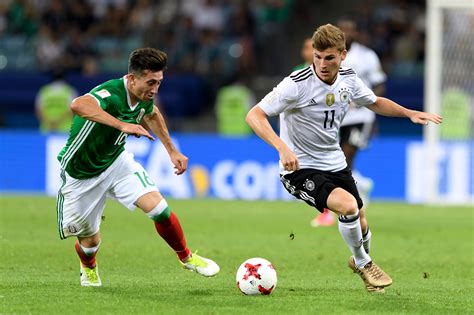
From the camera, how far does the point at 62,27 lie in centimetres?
2514

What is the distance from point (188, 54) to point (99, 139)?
15484 mm

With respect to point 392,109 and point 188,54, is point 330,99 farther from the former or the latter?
point 188,54

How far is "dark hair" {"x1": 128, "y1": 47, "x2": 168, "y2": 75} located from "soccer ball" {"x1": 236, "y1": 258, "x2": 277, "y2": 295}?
168cm

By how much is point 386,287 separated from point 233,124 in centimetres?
1423

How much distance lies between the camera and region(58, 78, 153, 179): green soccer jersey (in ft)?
27.5

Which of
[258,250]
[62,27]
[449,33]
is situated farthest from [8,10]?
[258,250]

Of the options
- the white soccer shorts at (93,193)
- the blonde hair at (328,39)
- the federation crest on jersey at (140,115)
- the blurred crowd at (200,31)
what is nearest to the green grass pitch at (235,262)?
the white soccer shorts at (93,193)

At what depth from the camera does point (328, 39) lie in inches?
319

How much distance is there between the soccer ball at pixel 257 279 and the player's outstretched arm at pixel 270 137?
0.94 meters

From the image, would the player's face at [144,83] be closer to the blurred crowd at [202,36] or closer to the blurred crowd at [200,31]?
the blurred crowd at [202,36]

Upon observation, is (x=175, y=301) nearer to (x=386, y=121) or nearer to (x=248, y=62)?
(x=386, y=121)

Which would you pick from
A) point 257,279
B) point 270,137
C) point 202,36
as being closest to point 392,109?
point 270,137

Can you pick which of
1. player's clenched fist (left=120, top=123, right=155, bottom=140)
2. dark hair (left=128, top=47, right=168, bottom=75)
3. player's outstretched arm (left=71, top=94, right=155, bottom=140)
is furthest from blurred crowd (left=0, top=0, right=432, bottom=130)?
player's clenched fist (left=120, top=123, right=155, bottom=140)

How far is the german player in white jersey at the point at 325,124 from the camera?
8.25 metres
